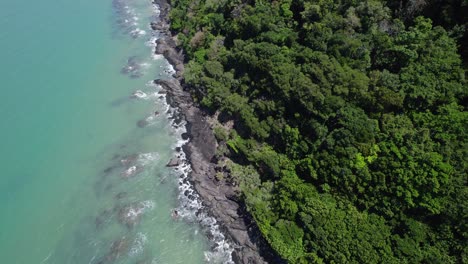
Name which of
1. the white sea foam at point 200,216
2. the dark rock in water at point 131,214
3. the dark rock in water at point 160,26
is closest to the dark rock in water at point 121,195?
the dark rock in water at point 131,214

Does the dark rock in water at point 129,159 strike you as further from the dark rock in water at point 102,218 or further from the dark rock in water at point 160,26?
the dark rock in water at point 160,26

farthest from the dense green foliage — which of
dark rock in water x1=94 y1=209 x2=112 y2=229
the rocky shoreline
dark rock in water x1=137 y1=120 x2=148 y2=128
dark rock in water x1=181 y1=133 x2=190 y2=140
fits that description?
dark rock in water x1=94 y1=209 x2=112 y2=229

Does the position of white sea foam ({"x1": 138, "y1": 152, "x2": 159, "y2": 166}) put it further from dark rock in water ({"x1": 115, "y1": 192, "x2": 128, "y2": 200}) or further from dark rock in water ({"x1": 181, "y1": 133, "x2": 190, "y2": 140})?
dark rock in water ({"x1": 115, "y1": 192, "x2": 128, "y2": 200})

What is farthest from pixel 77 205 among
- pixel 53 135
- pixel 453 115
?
pixel 453 115

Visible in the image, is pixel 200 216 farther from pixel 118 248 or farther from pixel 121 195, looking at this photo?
pixel 121 195

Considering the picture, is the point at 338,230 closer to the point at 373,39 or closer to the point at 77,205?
the point at 373,39
